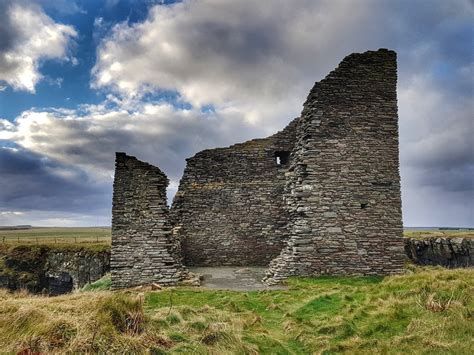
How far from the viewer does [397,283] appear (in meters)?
9.52

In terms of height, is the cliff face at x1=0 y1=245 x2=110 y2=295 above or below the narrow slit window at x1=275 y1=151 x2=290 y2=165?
below

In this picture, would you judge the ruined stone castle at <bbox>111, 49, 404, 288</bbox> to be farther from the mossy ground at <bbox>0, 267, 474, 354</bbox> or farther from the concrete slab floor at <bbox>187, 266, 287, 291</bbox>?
the mossy ground at <bbox>0, 267, 474, 354</bbox>

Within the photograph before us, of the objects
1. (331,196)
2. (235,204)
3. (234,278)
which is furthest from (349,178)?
(235,204)

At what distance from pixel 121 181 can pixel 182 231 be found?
5035 mm

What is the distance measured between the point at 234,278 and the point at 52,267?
25782 millimetres

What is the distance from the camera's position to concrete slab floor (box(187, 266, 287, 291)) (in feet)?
40.7

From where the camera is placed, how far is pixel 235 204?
60.6ft

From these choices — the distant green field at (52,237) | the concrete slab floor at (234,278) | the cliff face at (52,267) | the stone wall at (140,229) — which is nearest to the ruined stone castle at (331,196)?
the stone wall at (140,229)

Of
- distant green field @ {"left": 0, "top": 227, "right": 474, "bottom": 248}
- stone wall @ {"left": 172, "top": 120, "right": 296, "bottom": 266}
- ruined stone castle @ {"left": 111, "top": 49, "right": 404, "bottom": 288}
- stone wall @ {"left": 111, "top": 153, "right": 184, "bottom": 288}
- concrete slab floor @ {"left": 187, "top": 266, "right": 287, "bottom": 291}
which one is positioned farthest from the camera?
distant green field @ {"left": 0, "top": 227, "right": 474, "bottom": 248}

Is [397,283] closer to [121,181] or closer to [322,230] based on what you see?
[322,230]

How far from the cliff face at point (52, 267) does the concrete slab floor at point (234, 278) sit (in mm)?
17368

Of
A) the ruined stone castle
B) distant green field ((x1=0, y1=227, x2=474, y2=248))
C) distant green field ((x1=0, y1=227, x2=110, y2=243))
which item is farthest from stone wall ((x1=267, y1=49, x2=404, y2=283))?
distant green field ((x1=0, y1=227, x2=110, y2=243))

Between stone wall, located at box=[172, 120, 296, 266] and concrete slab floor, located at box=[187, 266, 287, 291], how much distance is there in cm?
94

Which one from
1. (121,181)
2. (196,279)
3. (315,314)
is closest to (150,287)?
(196,279)
